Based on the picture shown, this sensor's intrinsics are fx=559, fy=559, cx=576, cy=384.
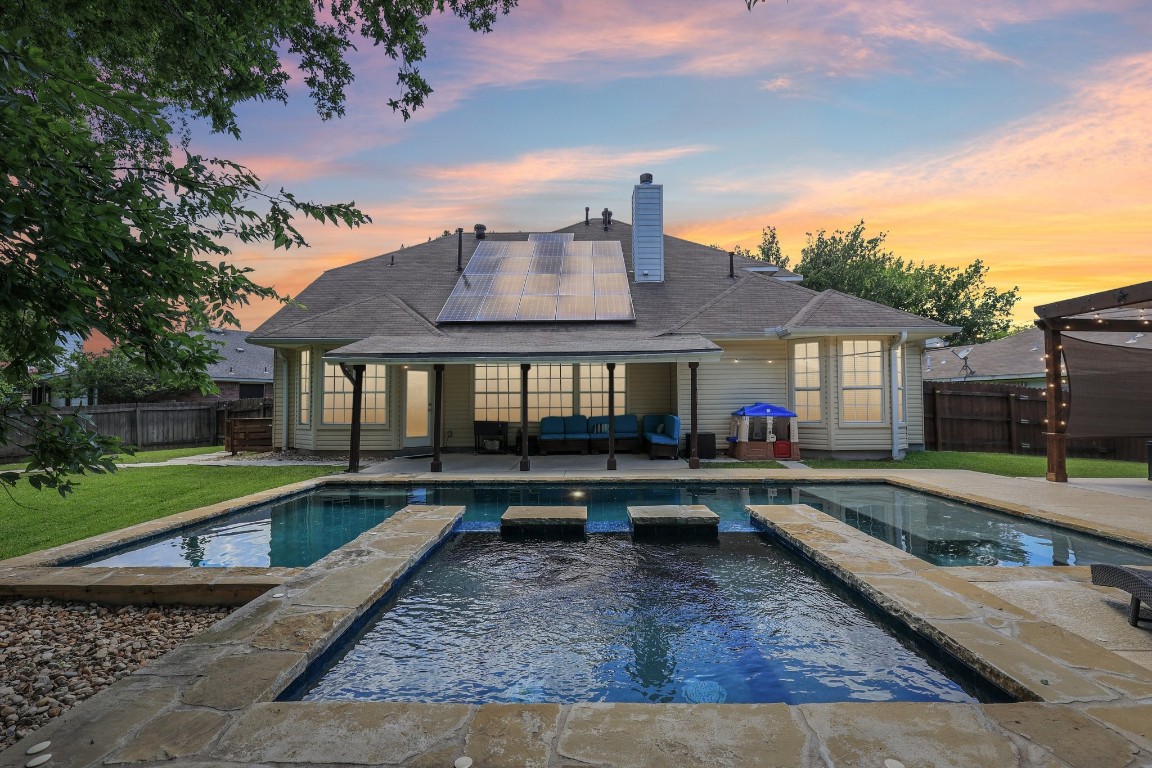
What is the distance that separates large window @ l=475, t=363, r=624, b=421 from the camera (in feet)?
46.2

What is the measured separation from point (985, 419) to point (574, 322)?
1125 centimetres

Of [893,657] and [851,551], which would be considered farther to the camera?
[851,551]

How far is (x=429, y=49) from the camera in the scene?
6.83 m

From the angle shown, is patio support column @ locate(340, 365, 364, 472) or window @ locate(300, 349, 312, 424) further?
window @ locate(300, 349, 312, 424)

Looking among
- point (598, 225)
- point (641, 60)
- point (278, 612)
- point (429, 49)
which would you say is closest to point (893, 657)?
point (278, 612)

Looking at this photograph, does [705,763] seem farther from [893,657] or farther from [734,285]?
[734,285]

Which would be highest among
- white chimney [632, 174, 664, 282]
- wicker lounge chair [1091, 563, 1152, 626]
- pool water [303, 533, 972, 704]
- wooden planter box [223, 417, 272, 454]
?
white chimney [632, 174, 664, 282]

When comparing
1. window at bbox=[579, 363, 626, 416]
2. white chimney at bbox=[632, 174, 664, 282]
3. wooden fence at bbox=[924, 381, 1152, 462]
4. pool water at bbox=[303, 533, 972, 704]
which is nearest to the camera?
pool water at bbox=[303, 533, 972, 704]

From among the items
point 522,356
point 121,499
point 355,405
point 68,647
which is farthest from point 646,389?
point 68,647

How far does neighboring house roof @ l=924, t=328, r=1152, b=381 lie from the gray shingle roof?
10.5m

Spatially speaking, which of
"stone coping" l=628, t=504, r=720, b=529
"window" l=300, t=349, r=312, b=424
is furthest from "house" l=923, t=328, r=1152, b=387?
"window" l=300, t=349, r=312, b=424

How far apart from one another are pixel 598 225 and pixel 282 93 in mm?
12863

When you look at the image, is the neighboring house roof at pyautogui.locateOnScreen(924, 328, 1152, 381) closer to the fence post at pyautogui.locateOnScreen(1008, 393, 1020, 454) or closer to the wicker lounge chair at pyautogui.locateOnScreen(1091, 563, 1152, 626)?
the fence post at pyautogui.locateOnScreen(1008, 393, 1020, 454)

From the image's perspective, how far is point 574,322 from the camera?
13.5 m
